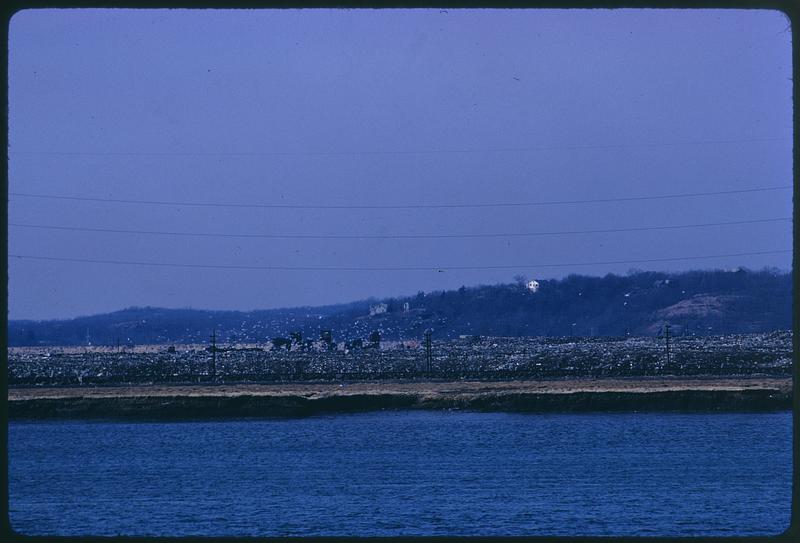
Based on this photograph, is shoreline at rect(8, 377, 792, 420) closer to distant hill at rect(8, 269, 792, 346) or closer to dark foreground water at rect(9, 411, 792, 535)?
dark foreground water at rect(9, 411, 792, 535)

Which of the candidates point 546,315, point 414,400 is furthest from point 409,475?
point 546,315

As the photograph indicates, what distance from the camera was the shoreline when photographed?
177ft

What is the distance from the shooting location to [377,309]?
14775 cm

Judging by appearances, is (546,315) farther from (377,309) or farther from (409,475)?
(409,475)

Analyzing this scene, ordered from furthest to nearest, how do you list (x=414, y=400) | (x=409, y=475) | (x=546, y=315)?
1. (x=546, y=315)
2. (x=414, y=400)
3. (x=409, y=475)

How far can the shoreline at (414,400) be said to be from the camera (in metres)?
54.0

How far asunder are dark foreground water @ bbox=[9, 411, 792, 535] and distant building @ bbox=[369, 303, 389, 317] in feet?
297

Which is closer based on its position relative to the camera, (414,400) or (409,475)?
(409,475)

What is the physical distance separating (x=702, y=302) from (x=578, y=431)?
2737 inches

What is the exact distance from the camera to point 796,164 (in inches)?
122

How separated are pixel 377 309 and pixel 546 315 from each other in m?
27.1

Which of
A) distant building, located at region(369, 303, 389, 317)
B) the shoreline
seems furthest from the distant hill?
the shoreline

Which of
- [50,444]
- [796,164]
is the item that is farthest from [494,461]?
[796,164]

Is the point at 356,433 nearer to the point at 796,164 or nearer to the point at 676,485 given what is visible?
the point at 676,485
